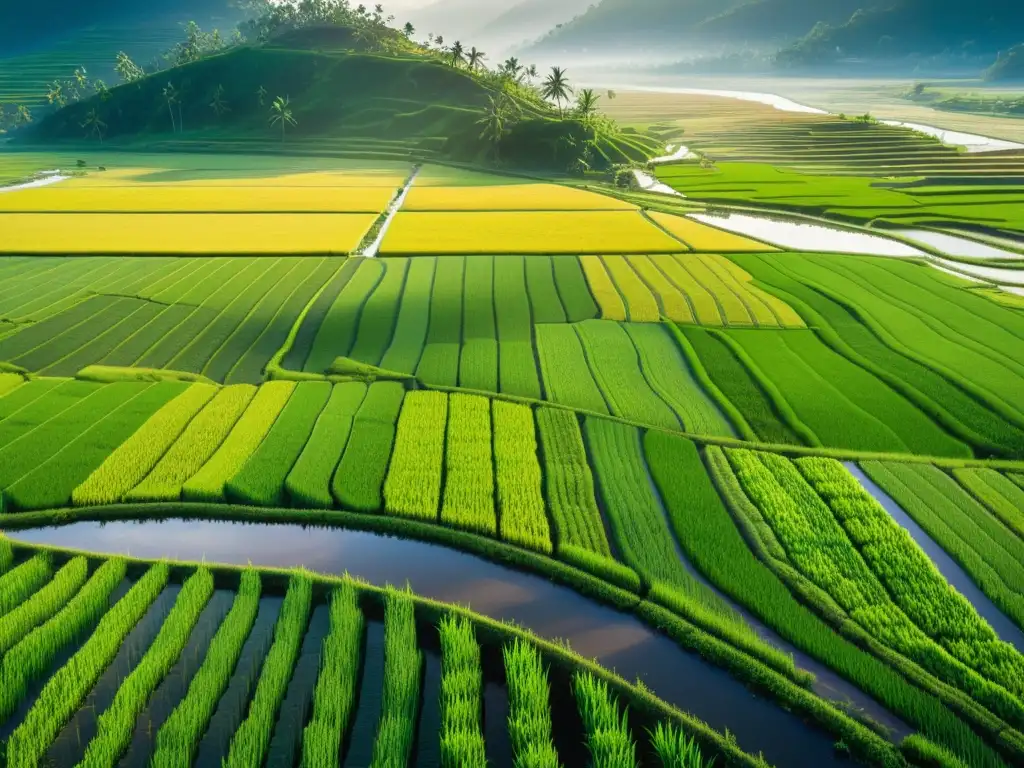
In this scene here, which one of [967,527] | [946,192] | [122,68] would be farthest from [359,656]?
[122,68]

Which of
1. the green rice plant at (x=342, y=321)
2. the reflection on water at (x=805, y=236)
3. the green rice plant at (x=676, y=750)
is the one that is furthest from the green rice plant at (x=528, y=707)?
the reflection on water at (x=805, y=236)

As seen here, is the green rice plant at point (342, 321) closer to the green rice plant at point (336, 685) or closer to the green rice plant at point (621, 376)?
the green rice plant at point (621, 376)

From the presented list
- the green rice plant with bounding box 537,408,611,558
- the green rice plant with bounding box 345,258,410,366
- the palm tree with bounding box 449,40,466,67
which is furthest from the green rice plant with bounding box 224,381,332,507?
the palm tree with bounding box 449,40,466,67

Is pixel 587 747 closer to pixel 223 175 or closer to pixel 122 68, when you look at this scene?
pixel 223 175

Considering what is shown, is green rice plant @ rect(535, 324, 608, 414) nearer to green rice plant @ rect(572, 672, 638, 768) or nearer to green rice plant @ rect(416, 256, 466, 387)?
green rice plant @ rect(416, 256, 466, 387)

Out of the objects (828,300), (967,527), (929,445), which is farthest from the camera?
(828,300)

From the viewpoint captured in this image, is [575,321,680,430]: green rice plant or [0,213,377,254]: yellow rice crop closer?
[575,321,680,430]: green rice plant
